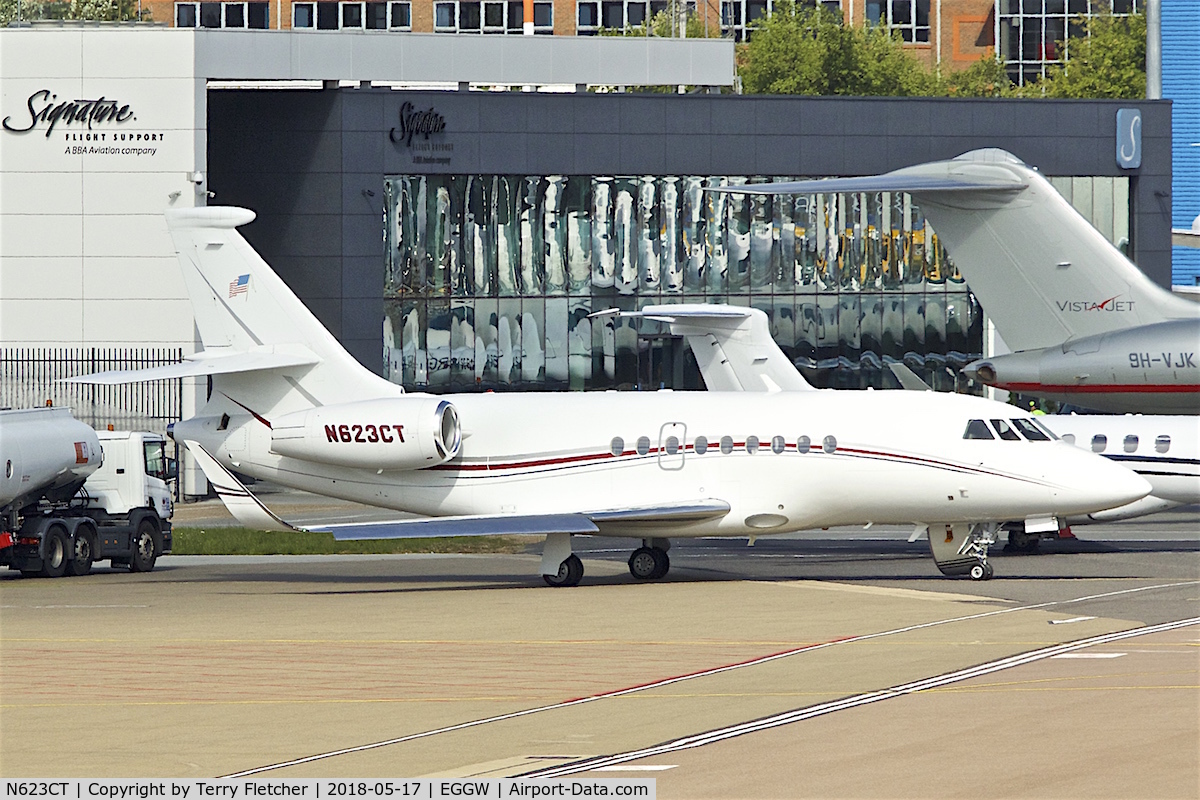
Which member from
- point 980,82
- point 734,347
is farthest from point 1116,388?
point 980,82

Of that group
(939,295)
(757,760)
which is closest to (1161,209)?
(939,295)

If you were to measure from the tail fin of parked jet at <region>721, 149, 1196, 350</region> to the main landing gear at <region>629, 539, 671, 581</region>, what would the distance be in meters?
6.67

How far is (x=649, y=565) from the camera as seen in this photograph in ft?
103

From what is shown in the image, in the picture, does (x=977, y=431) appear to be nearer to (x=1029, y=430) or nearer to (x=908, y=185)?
(x=1029, y=430)

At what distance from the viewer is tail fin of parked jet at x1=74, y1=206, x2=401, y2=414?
31453 mm

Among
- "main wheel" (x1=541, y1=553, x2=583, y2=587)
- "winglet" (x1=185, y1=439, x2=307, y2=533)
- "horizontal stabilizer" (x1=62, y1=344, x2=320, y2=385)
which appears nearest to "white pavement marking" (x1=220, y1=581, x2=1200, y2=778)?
"main wheel" (x1=541, y1=553, x2=583, y2=587)

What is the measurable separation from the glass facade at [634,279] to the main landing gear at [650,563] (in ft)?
88.7

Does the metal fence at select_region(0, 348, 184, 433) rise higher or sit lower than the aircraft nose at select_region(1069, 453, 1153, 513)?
higher

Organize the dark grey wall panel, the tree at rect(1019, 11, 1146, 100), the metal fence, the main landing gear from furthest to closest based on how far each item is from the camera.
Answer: the tree at rect(1019, 11, 1146, 100) < the dark grey wall panel < the metal fence < the main landing gear

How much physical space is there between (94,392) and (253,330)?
21.7 meters

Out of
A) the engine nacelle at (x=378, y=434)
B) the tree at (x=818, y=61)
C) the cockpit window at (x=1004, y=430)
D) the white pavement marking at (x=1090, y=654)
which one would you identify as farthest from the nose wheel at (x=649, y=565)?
the tree at (x=818, y=61)
